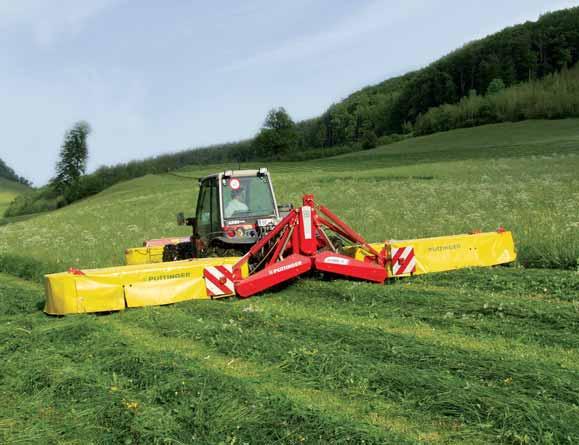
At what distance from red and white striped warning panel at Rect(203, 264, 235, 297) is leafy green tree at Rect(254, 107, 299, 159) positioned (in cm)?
9695

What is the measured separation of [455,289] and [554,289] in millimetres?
1300

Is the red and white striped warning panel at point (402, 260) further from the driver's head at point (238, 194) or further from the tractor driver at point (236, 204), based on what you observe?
the driver's head at point (238, 194)

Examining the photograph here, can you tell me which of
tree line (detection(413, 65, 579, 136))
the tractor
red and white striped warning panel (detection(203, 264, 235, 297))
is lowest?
red and white striped warning panel (detection(203, 264, 235, 297))

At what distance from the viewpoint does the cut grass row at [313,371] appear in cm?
425

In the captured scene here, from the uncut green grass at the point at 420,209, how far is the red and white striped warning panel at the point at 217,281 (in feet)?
16.9

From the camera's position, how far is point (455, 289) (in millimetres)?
8273

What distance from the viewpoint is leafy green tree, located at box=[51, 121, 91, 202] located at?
293 feet

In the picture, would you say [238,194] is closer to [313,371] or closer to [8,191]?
[313,371]

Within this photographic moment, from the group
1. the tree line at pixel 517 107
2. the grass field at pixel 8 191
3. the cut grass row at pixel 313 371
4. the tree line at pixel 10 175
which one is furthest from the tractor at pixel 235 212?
the tree line at pixel 10 175

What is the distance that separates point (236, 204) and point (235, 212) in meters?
0.17

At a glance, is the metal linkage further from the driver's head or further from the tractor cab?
the driver's head

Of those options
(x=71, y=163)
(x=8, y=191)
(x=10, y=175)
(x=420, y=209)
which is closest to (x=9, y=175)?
(x=10, y=175)

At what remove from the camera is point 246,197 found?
1067cm

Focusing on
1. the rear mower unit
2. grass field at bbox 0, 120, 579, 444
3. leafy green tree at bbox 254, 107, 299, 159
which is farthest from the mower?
leafy green tree at bbox 254, 107, 299, 159
